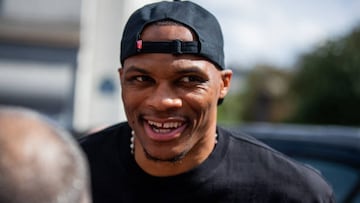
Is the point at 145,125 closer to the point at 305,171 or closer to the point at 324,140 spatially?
the point at 305,171

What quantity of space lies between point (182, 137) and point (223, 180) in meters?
0.26

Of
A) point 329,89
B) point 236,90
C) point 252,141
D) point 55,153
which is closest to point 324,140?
point 252,141

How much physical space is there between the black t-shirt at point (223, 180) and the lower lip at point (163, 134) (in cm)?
20

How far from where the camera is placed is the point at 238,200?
2898mm

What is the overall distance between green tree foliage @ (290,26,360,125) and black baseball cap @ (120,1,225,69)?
15.7 metres

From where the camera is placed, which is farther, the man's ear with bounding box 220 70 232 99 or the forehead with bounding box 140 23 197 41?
the man's ear with bounding box 220 70 232 99

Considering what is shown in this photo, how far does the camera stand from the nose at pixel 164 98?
274 centimetres

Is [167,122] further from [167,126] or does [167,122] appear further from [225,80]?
[225,80]

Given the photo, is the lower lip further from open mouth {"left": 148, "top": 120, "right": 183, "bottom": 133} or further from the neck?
the neck

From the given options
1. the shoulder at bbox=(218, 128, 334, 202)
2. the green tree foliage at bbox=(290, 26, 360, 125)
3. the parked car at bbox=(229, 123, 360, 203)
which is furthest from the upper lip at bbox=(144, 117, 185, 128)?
the green tree foliage at bbox=(290, 26, 360, 125)

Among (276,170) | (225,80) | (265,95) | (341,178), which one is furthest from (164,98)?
(265,95)

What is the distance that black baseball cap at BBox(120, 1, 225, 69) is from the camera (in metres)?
2.78

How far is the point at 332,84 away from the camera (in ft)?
63.8

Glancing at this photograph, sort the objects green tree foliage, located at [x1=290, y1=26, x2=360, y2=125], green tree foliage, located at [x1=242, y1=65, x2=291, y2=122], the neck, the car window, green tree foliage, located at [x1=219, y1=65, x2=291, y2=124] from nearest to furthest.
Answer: the neck
the car window
green tree foliage, located at [x1=290, y1=26, x2=360, y2=125]
green tree foliage, located at [x1=242, y1=65, x2=291, y2=122]
green tree foliage, located at [x1=219, y1=65, x2=291, y2=124]
